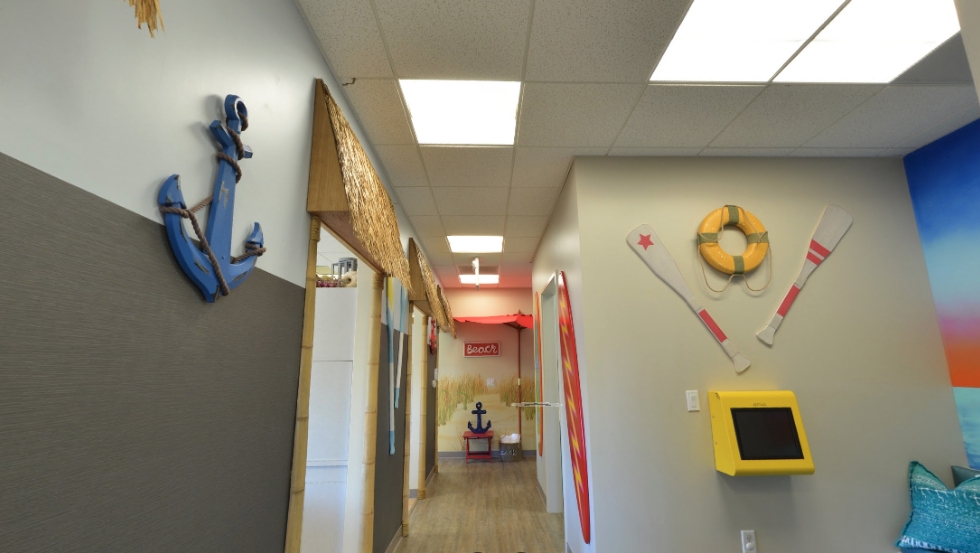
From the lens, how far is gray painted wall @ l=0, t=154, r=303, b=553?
70 cm

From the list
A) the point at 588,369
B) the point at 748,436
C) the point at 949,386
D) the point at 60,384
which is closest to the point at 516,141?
the point at 588,369

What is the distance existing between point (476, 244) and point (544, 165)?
2.07 metres

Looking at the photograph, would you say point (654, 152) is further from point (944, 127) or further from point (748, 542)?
point (748, 542)

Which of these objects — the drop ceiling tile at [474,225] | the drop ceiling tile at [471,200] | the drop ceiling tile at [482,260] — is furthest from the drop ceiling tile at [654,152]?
the drop ceiling tile at [482,260]

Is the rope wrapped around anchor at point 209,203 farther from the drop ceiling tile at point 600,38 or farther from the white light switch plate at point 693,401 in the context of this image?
the white light switch plate at point 693,401

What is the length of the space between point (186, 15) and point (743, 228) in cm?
311

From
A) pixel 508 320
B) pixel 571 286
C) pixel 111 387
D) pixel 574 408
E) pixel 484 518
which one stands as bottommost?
pixel 484 518

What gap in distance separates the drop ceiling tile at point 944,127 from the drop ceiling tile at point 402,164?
3290mm

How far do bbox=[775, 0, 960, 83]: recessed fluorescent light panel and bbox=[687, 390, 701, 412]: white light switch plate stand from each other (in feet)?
5.98

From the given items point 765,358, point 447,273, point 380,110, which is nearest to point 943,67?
point 765,358

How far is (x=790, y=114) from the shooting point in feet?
8.43

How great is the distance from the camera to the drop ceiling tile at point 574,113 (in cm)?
233

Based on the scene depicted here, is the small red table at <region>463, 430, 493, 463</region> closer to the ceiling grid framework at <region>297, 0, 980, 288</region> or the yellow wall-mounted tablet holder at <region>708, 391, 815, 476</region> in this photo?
the ceiling grid framework at <region>297, 0, 980, 288</region>

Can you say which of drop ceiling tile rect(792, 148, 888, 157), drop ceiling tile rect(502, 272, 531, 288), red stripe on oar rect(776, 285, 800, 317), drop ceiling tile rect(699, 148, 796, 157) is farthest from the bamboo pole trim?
drop ceiling tile rect(502, 272, 531, 288)
